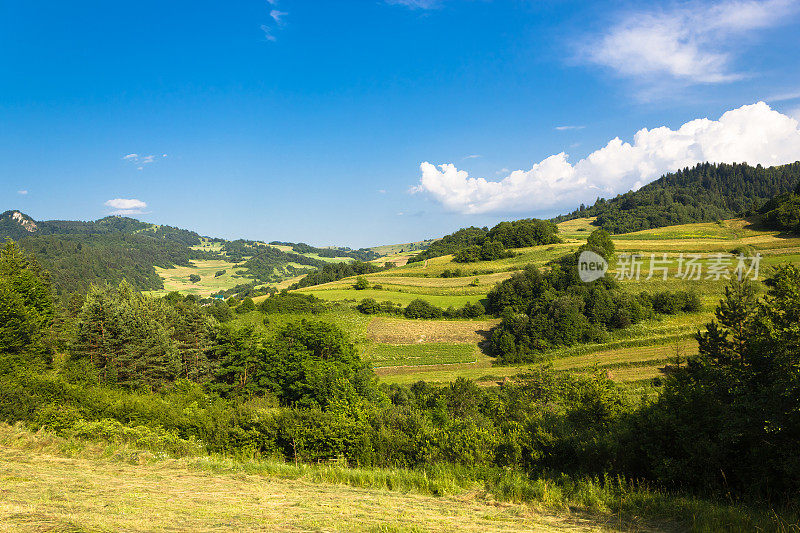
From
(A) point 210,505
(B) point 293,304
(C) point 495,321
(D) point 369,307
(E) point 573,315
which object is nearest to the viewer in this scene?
(A) point 210,505

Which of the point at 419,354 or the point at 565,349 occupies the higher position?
the point at 565,349

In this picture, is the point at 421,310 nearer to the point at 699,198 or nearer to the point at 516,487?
the point at 516,487

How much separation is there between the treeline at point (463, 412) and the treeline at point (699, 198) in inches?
4949

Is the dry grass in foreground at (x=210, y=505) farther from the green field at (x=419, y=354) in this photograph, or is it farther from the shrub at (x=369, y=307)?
the shrub at (x=369, y=307)

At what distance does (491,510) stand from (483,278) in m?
74.6

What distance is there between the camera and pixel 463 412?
28.8 m

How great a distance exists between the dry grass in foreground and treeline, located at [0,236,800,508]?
270 centimetres

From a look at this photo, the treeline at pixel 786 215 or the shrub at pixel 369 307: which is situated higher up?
the treeline at pixel 786 215

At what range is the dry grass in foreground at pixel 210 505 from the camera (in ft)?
22.3

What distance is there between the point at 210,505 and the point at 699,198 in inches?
7897

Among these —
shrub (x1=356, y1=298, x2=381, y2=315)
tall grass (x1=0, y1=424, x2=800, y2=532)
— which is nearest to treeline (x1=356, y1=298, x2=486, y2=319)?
shrub (x1=356, y1=298, x2=381, y2=315)

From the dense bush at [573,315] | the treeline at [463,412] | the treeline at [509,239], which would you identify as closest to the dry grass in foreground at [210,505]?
the treeline at [463,412]

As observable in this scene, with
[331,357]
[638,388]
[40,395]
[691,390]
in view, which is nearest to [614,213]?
[638,388]

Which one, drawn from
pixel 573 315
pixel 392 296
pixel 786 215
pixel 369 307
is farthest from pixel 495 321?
pixel 786 215
